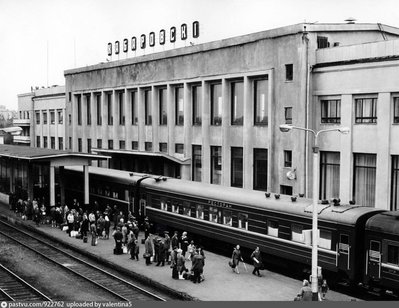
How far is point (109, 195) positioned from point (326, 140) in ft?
57.0

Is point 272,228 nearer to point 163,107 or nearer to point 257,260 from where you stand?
point 257,260

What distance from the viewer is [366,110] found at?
3128 cm

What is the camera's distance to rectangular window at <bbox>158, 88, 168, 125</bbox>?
50031mm

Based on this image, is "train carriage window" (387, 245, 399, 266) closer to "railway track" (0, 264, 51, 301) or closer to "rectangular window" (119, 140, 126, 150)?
"railway track" (0, 264, 51, 301)

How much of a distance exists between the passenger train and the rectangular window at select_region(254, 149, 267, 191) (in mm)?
6323

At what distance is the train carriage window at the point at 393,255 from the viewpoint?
2102 cm

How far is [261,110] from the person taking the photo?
128 ft

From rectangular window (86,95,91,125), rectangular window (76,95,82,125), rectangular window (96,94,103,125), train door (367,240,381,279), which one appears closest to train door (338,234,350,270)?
train door (367,240,381,279)

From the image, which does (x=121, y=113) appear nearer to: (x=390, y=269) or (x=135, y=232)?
(x=135, y=232)

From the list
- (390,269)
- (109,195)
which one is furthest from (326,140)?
(109,195)

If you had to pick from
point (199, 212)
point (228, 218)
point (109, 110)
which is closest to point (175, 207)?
point (199, 212)

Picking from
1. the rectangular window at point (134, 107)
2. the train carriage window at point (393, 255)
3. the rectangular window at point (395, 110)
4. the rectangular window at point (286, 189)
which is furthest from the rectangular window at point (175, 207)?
the rectangular window at point (134, 107)

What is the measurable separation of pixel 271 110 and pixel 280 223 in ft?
39.9

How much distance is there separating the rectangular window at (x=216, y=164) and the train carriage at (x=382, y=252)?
69.6 feet
